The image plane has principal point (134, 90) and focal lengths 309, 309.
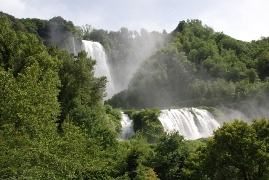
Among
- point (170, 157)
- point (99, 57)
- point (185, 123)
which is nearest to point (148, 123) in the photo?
point (185, 123)

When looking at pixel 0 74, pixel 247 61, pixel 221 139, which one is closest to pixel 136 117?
pixel 221 139

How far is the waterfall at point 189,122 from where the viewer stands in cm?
5066

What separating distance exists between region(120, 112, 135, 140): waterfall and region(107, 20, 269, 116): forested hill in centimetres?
1824

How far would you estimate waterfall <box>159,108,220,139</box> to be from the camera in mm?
50656

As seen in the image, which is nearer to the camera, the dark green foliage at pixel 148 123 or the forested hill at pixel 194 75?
the dark green foliage at pixel 148 123

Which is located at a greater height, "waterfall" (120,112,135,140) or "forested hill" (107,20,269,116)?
"forested hill" (107,20,269,116)

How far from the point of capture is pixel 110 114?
165 feet

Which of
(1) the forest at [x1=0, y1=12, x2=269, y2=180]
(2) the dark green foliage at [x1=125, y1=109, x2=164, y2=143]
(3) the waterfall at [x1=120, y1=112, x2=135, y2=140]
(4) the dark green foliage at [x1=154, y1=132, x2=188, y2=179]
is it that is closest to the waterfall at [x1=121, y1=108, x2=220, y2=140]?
(3) the waterfall at [x1=120, y1=112, x2=135, y2=140]

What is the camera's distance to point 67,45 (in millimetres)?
84062

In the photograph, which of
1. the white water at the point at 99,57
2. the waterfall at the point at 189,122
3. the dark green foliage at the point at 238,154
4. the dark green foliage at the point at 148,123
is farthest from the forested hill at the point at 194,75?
the dark green foliage at the point at 238,154

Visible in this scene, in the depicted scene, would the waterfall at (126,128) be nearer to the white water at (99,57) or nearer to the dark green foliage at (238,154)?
the dark green foliage at (238,154)

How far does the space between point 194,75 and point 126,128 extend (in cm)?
3494

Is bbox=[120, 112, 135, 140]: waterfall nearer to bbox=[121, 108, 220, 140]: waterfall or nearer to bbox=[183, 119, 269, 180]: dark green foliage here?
bbox=[121, 108, 220, 140]: waterfall

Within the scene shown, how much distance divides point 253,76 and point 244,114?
58.3ft
